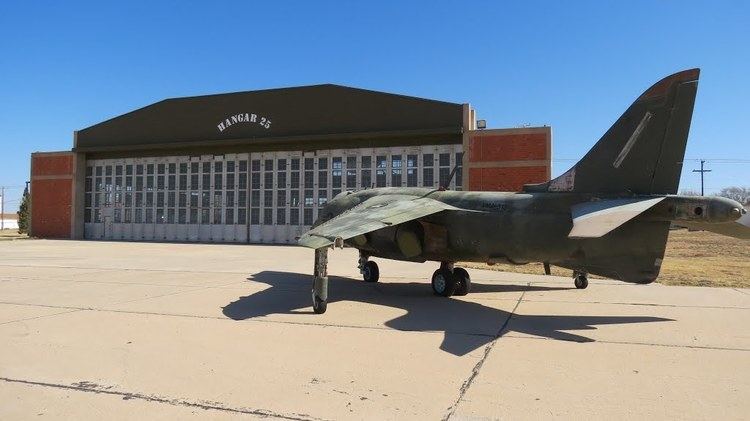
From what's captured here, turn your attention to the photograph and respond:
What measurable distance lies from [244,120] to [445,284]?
31.2 meters

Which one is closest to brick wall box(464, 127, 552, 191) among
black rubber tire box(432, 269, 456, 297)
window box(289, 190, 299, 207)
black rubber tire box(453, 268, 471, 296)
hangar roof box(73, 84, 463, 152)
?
hangar roof box(73, 84, 463, 152)

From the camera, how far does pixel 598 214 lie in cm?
802

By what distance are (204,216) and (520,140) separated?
26177mm

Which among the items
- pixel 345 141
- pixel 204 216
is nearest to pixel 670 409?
pixel 345 141

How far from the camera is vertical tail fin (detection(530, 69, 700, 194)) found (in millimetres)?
8719

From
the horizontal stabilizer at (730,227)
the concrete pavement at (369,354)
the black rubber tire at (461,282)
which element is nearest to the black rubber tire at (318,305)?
the concrete pavement at (369,354)

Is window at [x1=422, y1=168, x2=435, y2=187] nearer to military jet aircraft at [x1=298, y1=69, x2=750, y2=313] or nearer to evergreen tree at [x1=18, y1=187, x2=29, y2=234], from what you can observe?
military jet aircraft at [x1=298, y1=69, x2=750, y2=313]

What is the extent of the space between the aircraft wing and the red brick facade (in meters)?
42.3

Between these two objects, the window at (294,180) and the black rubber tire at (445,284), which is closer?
the black rubber tire at (445,284)

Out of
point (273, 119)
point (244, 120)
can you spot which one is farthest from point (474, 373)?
point (244, 120)

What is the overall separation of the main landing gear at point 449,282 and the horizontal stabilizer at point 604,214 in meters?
4.21

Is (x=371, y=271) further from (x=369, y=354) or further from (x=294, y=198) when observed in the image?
(x=294, y=198)

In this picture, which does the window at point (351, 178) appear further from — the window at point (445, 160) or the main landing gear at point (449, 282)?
the main landing gear at point (449, 282)

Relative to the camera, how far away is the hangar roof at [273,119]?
34.5m
